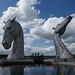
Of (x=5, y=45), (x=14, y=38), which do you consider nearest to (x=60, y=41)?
(x=14, y=38)

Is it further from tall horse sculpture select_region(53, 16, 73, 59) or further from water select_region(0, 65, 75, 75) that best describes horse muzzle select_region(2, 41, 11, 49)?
tall horse sculpture select_region(53, 16, 73, 59)

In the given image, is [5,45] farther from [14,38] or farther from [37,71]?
[37,71]

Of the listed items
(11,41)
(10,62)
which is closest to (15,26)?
(11,41)

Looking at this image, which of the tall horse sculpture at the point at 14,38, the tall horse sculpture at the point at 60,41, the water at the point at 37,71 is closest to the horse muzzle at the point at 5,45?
the tall horse sculpture at the point at 14,38

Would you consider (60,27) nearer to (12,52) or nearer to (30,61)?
(30,61)

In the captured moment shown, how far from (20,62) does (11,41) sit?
3.05m

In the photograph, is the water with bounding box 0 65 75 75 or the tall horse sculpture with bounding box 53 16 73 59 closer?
the water with bounding box 0 65 75 75

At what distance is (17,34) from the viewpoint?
47.4 ft

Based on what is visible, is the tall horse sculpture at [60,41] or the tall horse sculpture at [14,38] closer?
the tall horse sculpture at [14,38]

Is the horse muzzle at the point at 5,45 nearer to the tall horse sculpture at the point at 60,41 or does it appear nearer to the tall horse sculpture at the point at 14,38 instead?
the tall horse sculpture at the point at 14,38

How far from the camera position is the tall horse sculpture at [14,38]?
44.7 feet

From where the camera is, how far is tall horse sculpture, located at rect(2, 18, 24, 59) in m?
13.6

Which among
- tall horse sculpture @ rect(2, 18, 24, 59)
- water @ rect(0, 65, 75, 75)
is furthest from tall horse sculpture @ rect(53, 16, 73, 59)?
water @ rect(0, 65, 75, 75)

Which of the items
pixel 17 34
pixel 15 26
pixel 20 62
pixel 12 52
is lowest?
pixel 20 62
